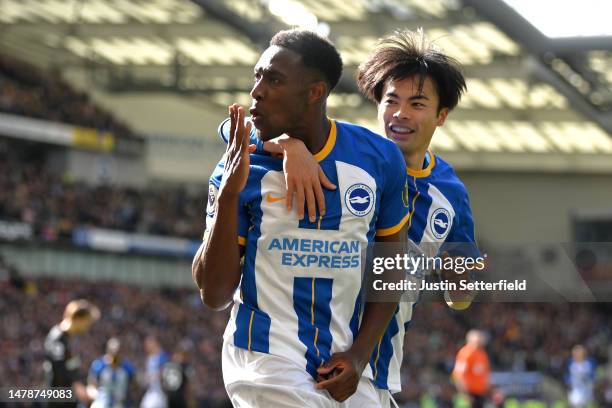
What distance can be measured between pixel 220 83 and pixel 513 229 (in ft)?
45.3

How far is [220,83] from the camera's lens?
36.8 m

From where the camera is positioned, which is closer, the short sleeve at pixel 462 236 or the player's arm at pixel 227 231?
the player's arm at pixel 227 231

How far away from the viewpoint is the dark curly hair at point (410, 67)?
402cm

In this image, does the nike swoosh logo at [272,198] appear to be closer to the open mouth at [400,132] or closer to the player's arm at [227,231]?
the player's arm at [227,231]

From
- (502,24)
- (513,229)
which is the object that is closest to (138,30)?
(502,24)

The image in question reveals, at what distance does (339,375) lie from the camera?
308 cm

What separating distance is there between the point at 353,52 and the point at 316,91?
28539 millimetres

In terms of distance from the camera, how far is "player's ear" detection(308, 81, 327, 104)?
3105mm

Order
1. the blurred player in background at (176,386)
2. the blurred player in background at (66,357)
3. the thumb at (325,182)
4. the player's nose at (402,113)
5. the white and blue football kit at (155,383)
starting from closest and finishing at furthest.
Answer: the thumb at (325,182) → the player's nose at (402,113) → the blurred player in background at (66,357) → the blurred player in background at (176,386) → the white and blue football kit at (155,383)

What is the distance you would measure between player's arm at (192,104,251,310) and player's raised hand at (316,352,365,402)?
0.35 metres

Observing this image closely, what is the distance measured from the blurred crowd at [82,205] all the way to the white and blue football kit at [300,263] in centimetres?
2747

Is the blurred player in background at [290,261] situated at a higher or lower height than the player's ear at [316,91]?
lower

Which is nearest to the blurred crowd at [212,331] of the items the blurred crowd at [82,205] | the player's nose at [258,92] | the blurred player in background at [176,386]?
the blurred crowd at [82,205]

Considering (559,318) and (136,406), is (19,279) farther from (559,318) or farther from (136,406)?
(559,318)
